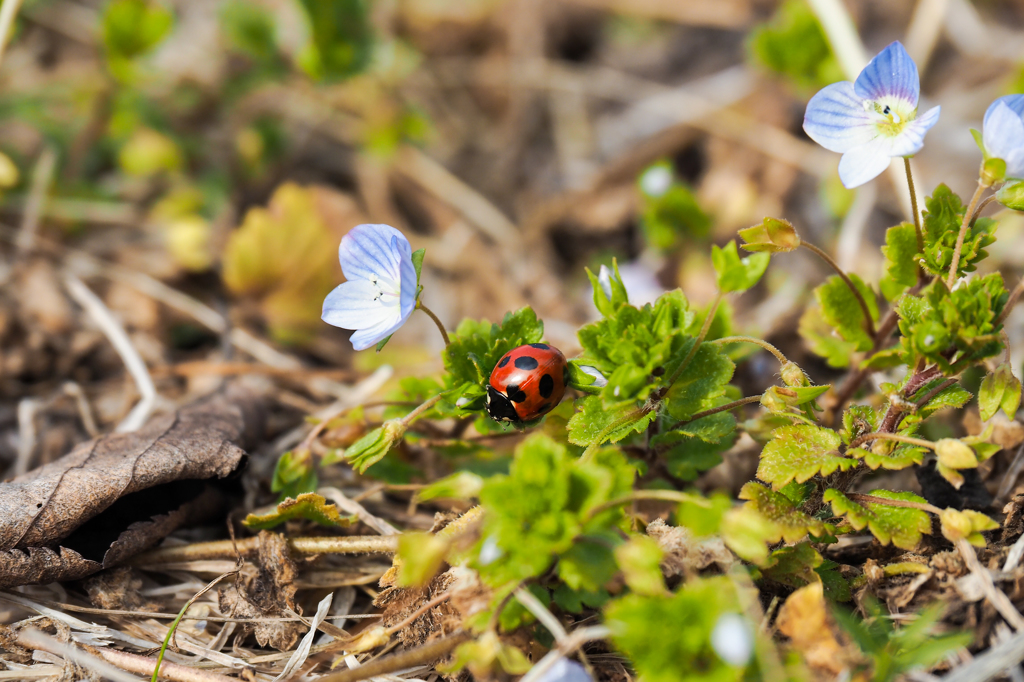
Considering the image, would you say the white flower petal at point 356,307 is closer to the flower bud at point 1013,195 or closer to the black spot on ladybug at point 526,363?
the black spot on ladybug at point 526,363

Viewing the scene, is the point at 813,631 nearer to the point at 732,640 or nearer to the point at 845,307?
the point at 732,640

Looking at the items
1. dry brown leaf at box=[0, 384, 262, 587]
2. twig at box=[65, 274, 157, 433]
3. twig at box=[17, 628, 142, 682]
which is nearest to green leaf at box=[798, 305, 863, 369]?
dry brown leaf at box=[0, 384, 262, 587]

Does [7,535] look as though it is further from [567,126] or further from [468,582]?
[567,126]

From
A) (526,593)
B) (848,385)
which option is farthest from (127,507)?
(848,385)

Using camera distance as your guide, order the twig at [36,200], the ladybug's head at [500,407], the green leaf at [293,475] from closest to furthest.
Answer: the ladybug's head at [500,407] → the green leaf at [293,475] → the twig at [36,200]

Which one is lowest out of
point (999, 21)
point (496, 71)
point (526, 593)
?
point (526, 593)

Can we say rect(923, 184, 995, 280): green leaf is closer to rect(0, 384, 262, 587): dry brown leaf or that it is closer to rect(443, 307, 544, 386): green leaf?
rect(443, 307, 544, 386): green leaf

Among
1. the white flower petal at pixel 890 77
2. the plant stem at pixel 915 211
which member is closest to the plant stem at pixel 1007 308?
the plant stem at pixel 915 211
